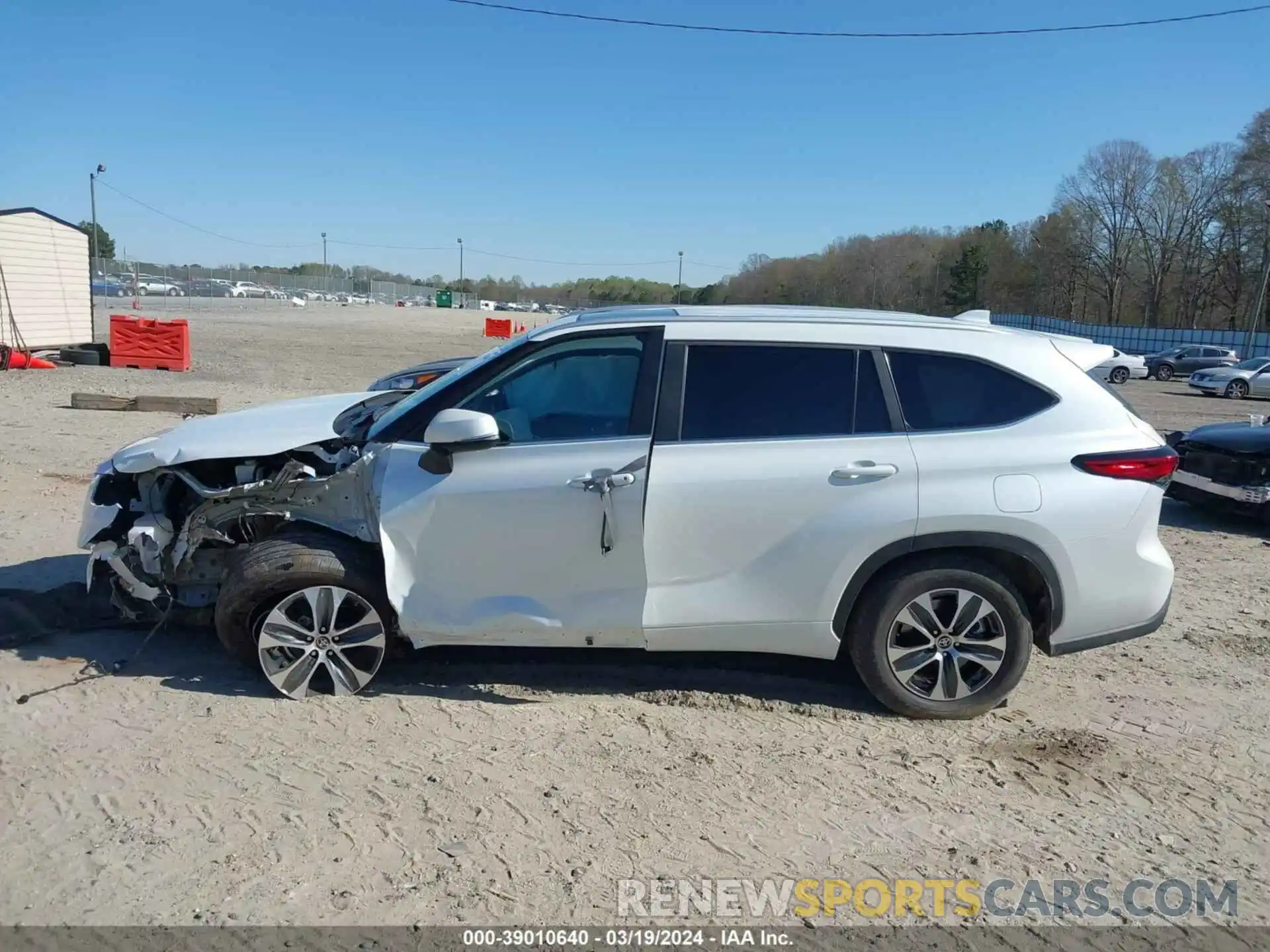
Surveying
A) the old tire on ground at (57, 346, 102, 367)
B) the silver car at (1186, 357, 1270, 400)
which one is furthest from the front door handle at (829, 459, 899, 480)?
the silver car at (1186, 357, 1270, 400)

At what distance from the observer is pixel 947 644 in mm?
4348

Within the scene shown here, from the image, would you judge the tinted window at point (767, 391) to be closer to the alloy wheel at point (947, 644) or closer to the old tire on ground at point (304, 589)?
the alloy wheel at point (947, 644)

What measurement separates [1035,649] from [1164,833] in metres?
1.80

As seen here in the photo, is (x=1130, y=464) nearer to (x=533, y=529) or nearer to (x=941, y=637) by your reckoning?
(x=941, y=637)

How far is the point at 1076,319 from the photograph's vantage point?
297 feet

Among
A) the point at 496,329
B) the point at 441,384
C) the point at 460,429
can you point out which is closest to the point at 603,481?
the point at 460,429

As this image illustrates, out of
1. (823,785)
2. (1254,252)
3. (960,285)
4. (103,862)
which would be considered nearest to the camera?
(103,862)

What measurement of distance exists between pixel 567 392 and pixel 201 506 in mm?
1857

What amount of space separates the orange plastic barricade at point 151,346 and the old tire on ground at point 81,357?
0.39 m

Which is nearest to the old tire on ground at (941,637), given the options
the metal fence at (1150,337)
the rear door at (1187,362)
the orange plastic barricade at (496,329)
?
the rear door at (1187,362)

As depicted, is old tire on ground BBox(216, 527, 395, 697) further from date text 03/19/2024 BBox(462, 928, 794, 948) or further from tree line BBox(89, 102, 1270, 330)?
tree line BBox(89, 102, 1270, 330)

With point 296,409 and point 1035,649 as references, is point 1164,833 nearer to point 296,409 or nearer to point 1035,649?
point 1035,649

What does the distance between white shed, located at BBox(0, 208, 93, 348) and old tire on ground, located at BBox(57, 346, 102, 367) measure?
72 centimetres

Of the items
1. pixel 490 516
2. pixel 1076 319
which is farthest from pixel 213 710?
pixel 1076 319
